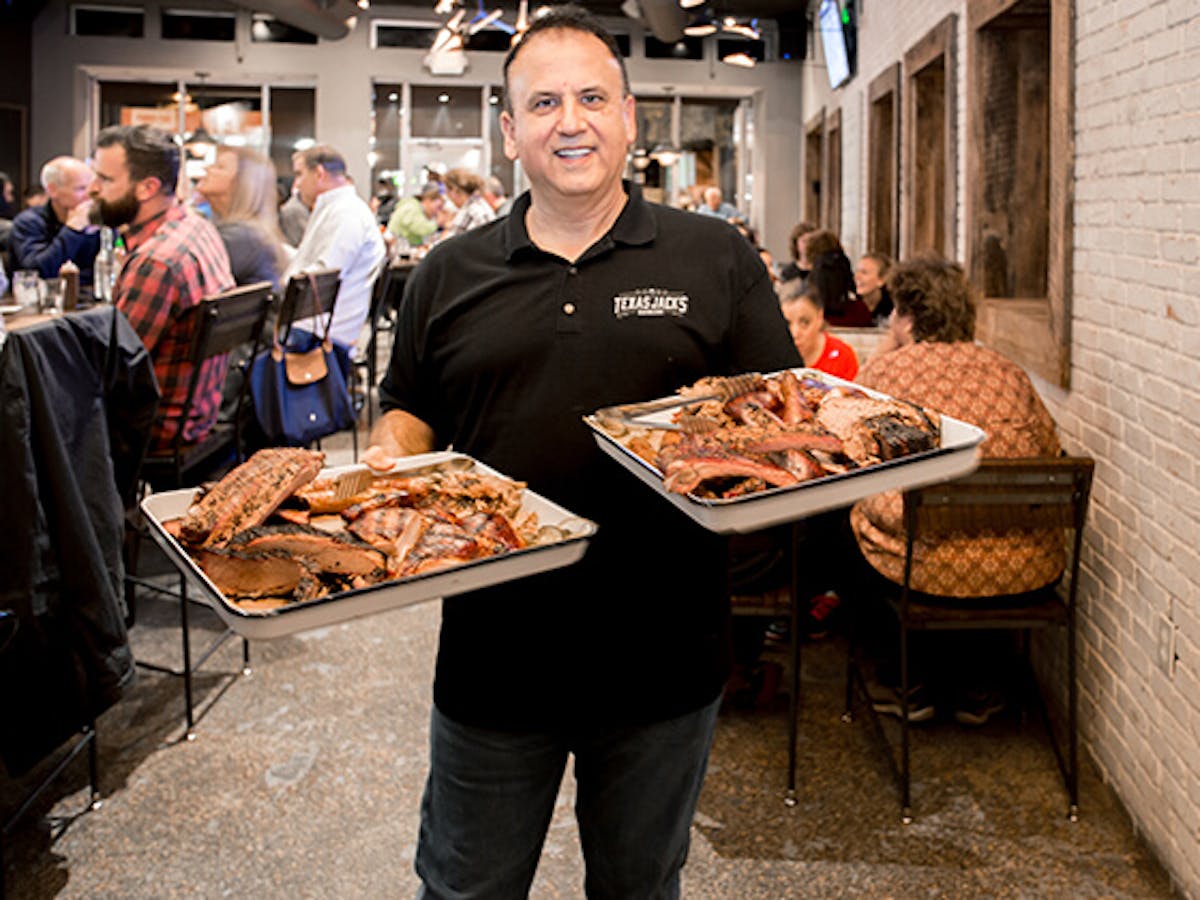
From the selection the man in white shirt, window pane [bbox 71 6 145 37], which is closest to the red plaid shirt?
the man in white shirt

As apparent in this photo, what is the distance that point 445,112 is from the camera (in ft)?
52.7

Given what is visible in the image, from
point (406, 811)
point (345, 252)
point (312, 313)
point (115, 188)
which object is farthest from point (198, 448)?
point (345, 252)

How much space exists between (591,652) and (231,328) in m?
2.42

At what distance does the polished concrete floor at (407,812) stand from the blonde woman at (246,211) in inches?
85.8

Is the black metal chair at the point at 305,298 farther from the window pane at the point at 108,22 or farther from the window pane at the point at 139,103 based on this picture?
the window pane at the point at 108,22

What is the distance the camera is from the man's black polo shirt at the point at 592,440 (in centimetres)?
152

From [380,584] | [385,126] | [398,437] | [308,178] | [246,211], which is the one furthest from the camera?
[385,126]

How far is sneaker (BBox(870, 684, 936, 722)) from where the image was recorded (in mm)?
3295

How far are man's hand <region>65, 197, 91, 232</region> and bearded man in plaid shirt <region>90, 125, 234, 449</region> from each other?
3.02 meters

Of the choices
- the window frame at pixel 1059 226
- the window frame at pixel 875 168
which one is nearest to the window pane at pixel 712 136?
the window frame at pixel 875 168

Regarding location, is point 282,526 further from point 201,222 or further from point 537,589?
point 201,222

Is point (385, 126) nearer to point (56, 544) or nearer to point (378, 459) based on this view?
point (56, 544)

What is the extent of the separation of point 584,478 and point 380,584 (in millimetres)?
405

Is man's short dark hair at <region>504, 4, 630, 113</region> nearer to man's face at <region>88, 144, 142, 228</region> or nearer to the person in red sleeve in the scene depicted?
the person in red sleeve
